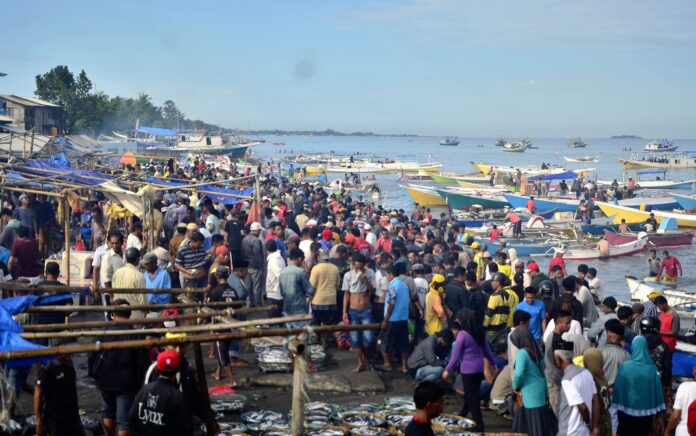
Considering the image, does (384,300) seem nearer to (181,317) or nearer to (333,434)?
(333,434)

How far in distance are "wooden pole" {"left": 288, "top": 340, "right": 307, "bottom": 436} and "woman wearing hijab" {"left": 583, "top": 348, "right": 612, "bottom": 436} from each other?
280 centimetres

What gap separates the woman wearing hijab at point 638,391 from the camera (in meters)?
7.09

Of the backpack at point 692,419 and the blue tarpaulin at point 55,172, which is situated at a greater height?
the blue tarpaulin at point 55,172

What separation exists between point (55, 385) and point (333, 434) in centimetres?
272

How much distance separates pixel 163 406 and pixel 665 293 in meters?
14.0

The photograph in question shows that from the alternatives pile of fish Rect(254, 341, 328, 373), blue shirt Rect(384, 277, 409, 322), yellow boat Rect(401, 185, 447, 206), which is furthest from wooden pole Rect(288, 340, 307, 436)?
yellow boat Rect(401, 185, 447, 206)

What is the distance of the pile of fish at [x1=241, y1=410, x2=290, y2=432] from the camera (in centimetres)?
751

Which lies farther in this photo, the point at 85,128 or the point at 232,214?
the point at 85,128

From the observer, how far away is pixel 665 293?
1653cm

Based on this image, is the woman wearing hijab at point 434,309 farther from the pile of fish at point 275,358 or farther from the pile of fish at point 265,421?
the pile of fish at point 265,421

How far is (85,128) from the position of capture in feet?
214

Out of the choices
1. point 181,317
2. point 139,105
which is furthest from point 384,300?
point 139,105

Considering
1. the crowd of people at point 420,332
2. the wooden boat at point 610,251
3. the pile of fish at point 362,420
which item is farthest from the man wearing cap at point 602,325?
the wooden boat at point 610,251

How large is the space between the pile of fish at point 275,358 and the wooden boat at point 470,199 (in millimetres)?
30288
